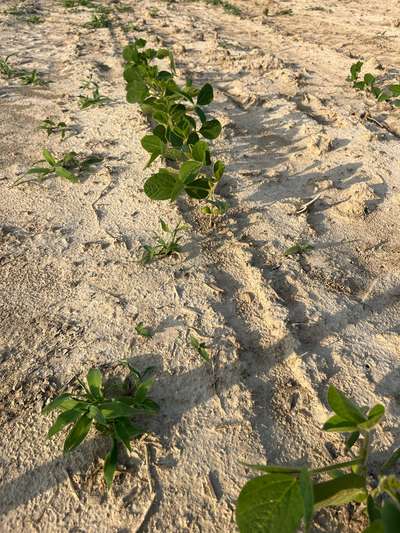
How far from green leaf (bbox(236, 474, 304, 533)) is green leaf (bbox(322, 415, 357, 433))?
0.51 feet

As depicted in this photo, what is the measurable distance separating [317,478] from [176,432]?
470 mm

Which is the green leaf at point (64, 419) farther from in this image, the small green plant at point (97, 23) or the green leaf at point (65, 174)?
the small green plant at point (97, 23)

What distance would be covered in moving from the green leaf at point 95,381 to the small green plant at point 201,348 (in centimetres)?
38

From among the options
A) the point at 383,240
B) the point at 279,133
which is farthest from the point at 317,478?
the point at 279,133

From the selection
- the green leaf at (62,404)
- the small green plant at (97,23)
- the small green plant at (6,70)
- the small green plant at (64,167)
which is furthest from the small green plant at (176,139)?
the small green plant at (97,23)

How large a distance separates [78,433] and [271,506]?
2.29 ft

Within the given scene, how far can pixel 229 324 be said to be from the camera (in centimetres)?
183

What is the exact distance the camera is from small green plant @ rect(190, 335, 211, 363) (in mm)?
1690

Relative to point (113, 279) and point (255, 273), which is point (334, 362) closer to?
point (255, 273)

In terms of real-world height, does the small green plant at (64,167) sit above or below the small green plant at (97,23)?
below

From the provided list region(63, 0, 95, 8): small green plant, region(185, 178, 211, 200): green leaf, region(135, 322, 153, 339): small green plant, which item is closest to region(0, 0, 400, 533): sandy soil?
region(135, 322, 153, 339): small green plant

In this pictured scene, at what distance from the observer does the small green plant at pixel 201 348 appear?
1.69m

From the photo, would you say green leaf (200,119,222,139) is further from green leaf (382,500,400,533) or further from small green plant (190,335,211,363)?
green leaf (382,500,400,533)

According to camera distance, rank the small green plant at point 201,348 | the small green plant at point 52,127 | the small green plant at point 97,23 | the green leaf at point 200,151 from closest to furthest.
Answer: the small green plant at point 201,348 → the green leaf at point 200,151 → the small green plant at point 52,127 → the small green plant at point 97,23
